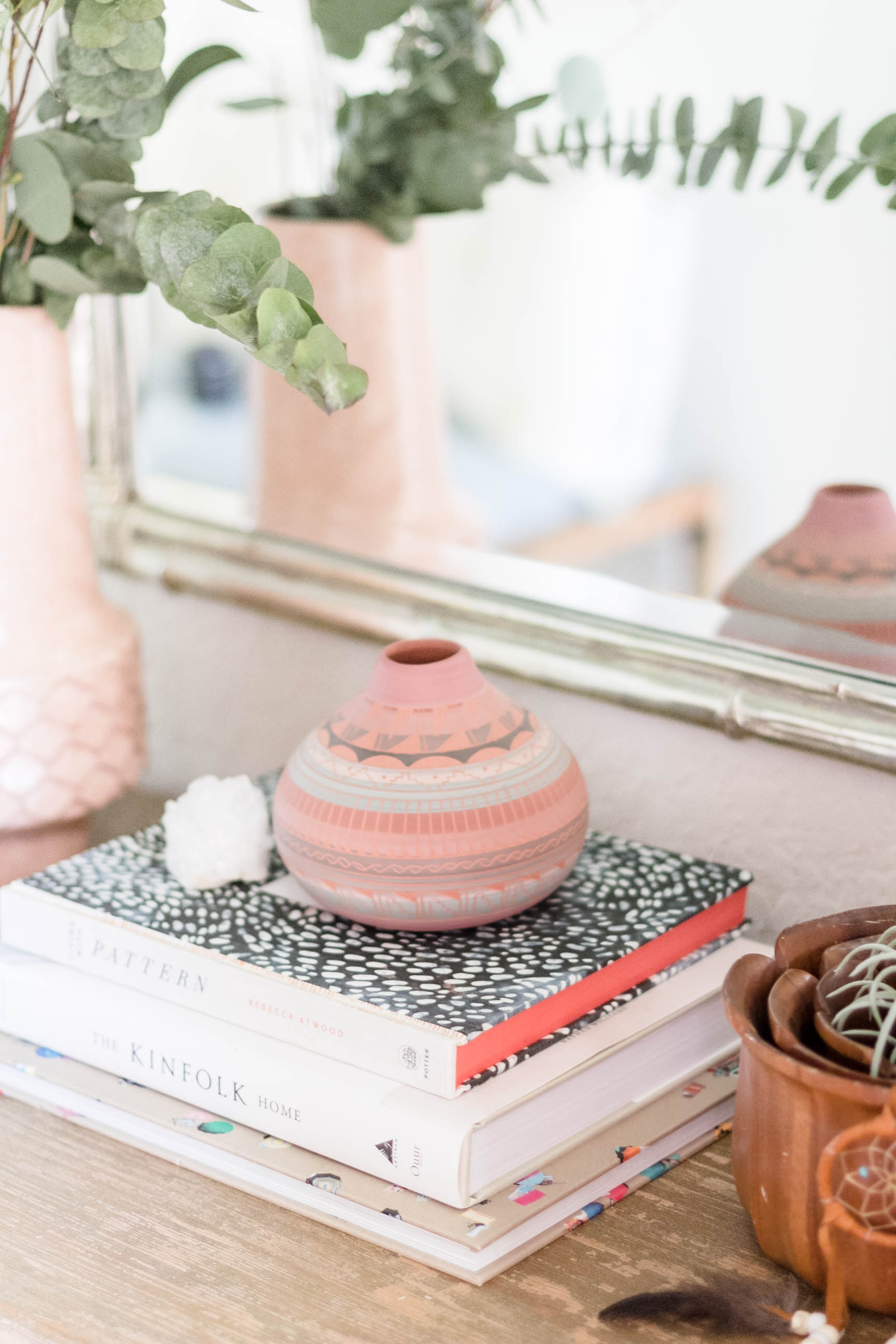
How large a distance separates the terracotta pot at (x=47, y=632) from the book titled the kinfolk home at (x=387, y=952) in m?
0.08

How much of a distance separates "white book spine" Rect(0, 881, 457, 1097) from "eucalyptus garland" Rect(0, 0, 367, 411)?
0.22 metres

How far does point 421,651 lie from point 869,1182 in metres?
0.27

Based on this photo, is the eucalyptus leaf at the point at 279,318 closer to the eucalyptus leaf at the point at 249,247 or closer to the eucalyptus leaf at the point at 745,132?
the eucalyptus leaf at the point at 249,247

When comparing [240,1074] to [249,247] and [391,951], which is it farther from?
[249,247]

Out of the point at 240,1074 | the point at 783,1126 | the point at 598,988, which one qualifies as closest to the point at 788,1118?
the point at 783,1126

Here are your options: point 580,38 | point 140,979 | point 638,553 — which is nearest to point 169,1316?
point 140,979

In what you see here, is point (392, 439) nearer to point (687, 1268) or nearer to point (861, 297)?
point (861, 297)

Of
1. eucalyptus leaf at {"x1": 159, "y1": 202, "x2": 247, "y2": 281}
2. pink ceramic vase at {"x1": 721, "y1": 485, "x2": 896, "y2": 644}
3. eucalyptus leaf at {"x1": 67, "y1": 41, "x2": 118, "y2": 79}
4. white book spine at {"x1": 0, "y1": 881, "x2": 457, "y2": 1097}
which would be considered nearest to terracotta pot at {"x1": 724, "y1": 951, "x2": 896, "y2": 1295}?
white book spine at {"x1": 0, "y1": 881, "x2": 457, "y2": 1097}

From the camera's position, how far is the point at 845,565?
67 cm

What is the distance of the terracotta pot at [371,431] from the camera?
2.75 feet

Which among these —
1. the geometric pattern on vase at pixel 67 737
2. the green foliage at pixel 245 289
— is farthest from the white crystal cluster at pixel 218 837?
the green foliage at pixel 245 289

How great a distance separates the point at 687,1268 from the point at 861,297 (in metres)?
0.43

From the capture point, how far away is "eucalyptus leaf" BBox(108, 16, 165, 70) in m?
0.57

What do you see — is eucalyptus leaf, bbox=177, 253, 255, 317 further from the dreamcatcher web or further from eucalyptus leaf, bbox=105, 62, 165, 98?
the dreamcatcher web
